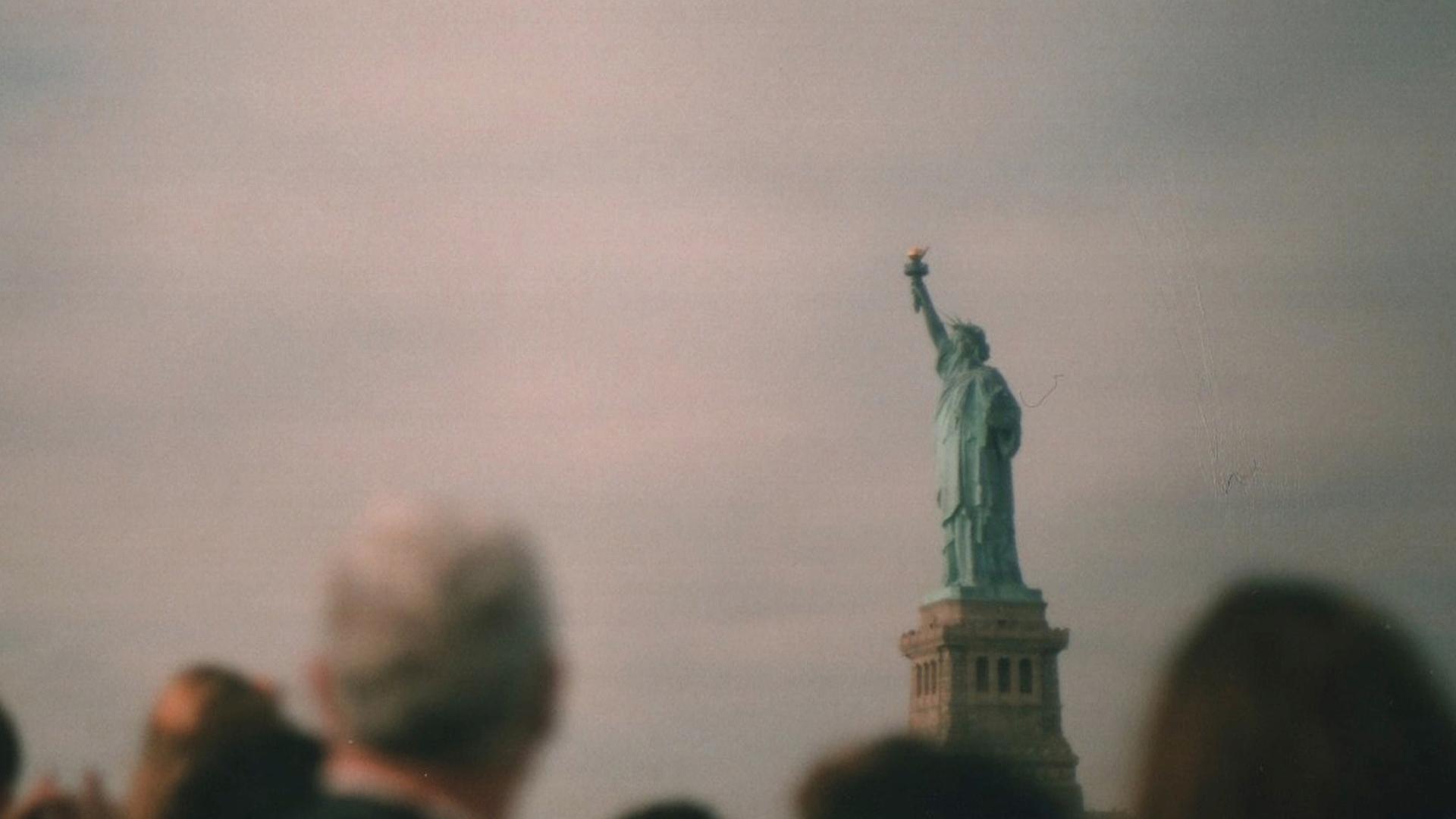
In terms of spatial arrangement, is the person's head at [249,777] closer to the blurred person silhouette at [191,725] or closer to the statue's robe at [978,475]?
the blurred person silhouette at [191,725]

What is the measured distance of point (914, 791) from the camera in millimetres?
4199

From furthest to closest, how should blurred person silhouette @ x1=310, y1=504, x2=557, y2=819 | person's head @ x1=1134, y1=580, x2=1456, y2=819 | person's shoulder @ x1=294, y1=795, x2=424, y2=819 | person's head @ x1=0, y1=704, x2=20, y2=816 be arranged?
1. person's head @ x1=0, y1=704, x2=20, y2=816
2. person's head @ x1=1134, y1=580, x2=1456, y2=819
3. blurred person silhouette @ x1=310, y1=504, x2=557, y2=819
4. person's shoulder @ x1=294, y1=795, x2=424, y2=819

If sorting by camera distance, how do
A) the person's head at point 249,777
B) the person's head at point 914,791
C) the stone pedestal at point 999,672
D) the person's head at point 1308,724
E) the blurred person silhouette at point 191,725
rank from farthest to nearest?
the stone pedestal at point 999,672, the blurred person silhouette at point 191,725, the person's head at point 249,777, the person's head at point 914,791, the person's head at point 1308,724

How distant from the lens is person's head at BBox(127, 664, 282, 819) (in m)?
5.25

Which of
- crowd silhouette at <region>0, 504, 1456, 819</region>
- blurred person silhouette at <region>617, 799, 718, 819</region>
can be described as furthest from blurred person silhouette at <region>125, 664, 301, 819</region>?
crowd silhouette at <region>0, 504, 1456, 819</region>

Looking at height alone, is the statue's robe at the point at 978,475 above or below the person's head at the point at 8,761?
above

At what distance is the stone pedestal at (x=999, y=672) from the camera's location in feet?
128

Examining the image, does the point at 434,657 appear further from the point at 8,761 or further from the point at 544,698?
the point at 8,761

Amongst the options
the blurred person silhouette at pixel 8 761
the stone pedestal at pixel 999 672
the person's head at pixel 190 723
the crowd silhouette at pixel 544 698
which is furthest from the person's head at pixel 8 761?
the stone pedestal at pixel 999 672

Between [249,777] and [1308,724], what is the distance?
2.77 m

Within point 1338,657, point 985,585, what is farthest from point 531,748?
point 985,585

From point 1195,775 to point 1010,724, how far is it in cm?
3663

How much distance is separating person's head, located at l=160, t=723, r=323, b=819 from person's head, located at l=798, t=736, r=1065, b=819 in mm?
1463

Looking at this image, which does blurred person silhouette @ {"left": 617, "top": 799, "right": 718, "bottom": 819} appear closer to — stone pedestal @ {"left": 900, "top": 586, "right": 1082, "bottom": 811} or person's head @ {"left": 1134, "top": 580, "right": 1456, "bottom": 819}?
person's head @ {"left": 1134, "top": 580, "right": 1456, "bottom": 819}
